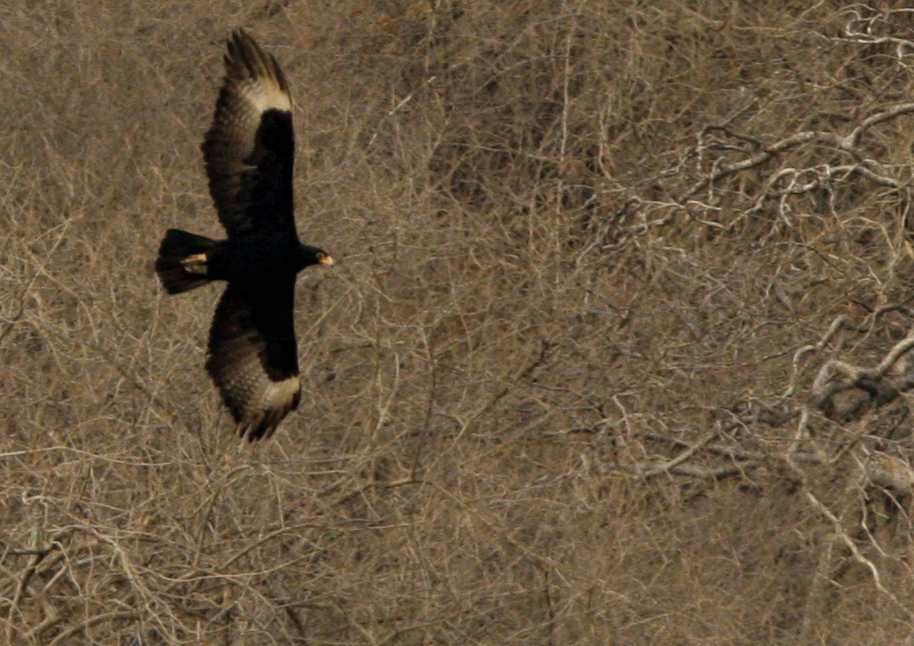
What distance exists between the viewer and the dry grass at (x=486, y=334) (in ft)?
26.6

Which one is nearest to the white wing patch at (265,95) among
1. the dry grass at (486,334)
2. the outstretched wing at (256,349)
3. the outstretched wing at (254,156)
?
the outstretched wing at (254,156)

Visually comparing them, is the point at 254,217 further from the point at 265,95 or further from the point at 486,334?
the point at 486,334

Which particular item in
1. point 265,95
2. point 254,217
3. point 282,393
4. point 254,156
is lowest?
point 282,393

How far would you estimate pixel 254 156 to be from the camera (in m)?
8.05

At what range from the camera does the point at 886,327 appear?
33.7ft

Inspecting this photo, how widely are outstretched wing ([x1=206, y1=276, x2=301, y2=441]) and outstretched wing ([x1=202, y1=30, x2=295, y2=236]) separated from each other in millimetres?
241

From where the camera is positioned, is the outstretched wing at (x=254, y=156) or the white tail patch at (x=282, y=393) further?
the white tail patch at (x=282, y=393)

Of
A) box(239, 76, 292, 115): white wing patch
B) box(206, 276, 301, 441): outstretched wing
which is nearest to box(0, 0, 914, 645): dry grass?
box(206, 276, 301, 441): outstretched wing

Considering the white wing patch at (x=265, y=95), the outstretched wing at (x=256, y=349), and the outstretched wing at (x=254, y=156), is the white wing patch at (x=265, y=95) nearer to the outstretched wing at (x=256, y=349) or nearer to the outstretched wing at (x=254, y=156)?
the outstretched wing at (x=254, y=156)

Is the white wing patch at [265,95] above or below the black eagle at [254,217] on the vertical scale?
above

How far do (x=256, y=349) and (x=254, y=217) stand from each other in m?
0.47

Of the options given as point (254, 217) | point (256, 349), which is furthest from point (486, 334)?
point (254, 217)

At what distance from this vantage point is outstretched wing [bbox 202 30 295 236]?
8.02m

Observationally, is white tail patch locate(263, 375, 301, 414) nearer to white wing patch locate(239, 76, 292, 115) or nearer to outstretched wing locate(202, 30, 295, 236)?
outstretched wing locate(202, 30, 295, 236)
